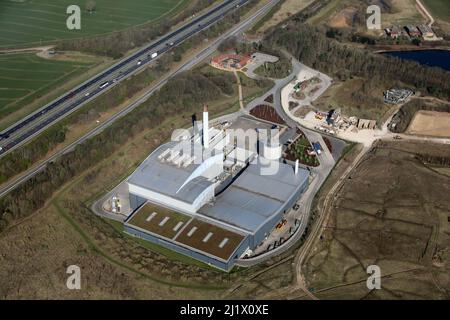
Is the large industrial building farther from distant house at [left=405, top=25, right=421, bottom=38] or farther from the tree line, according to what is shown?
distant house at [left=405, top=25, right=421, bottom=38]

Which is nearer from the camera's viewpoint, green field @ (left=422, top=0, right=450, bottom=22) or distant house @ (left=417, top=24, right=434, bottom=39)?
distant house @ (left=417, top=24, right=434, bottom=39)

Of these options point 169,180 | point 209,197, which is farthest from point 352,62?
point 169,180

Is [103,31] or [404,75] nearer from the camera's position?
[404,75]

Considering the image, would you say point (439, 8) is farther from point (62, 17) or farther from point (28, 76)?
point (28, 76)

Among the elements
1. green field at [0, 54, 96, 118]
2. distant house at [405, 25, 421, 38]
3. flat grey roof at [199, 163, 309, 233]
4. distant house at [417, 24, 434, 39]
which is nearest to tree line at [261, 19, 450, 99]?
distant house at [405, 25, 421, 38]
